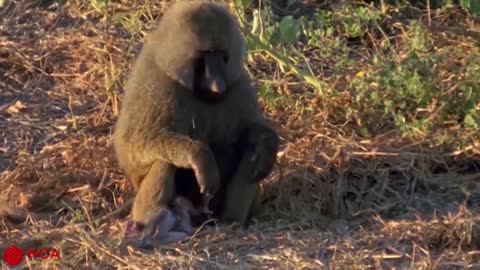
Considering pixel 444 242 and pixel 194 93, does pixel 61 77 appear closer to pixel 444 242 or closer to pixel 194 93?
pixel 194 93

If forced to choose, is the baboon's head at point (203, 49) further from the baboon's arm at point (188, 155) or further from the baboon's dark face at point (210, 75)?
the baboon's arm at point (188, 155)

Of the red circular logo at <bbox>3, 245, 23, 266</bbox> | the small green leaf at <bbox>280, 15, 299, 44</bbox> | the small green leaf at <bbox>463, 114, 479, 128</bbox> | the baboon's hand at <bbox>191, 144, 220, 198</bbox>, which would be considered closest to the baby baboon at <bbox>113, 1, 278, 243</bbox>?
the baboon's hand at <bbox>191, 144, 220, 198</bbox>

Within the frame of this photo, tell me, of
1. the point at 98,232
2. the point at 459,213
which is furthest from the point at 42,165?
the point at 459,213

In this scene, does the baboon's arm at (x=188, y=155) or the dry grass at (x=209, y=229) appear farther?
the baboon's arm at (x=188, y=155)

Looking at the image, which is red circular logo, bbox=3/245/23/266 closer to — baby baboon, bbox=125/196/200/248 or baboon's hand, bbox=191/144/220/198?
baby baboon, bbox=125/196/200/248

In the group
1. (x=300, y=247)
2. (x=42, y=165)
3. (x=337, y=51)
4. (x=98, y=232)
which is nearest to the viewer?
(x=300, y=247)

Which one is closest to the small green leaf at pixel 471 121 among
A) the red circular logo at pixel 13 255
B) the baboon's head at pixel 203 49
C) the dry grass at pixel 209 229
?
the dry grass at pixel 209 229

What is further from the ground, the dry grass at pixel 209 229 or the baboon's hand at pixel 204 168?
the baboon's hand at pixel 204 168

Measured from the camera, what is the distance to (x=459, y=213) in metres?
5.58

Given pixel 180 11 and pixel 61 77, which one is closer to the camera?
pixel 180 11

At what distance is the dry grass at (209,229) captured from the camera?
533cm

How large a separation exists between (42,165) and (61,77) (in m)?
1.01

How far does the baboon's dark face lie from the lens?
18.5 feet

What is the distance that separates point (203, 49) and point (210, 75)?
0.12m
